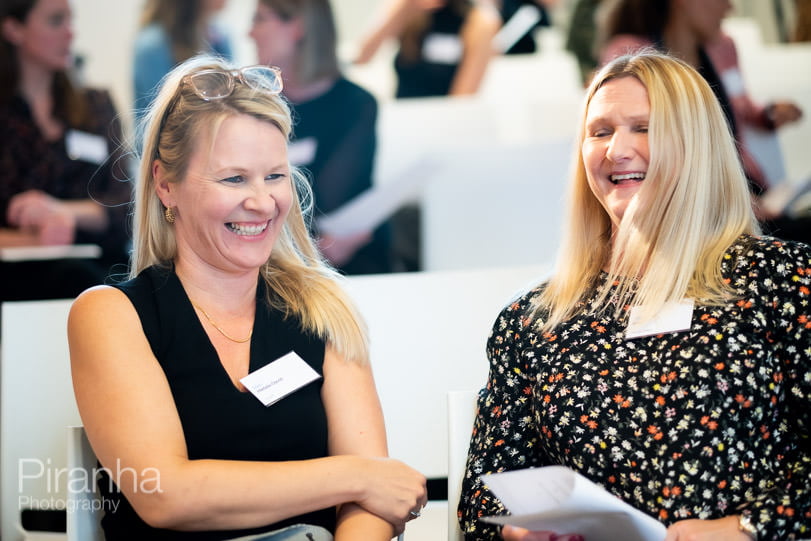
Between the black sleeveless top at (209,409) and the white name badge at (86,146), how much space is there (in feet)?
9.02

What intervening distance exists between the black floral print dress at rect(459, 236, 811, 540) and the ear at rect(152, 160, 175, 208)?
89 cm

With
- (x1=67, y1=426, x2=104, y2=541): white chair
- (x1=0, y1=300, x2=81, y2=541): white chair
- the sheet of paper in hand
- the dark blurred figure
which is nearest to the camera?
the sheet of paper in hand

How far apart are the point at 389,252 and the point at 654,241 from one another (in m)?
2.63

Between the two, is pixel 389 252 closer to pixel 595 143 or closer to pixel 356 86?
pixel 356 86

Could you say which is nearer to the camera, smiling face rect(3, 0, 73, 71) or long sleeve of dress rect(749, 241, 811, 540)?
long sleeve of dress rect(749, 241, 811, 540)

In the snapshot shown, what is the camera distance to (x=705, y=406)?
1653 millimetres

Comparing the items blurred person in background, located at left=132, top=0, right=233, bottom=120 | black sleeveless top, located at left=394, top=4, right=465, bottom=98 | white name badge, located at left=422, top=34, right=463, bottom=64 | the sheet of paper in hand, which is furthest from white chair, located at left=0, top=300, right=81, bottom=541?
white name badge, located at left=422, top=34, right=463, bottom=64

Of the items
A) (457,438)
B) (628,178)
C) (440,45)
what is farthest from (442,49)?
(457,438)

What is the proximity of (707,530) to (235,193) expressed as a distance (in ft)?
3.73

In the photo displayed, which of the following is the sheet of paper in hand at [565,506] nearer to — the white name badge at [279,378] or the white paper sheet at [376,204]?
the white name badge at [279,378]

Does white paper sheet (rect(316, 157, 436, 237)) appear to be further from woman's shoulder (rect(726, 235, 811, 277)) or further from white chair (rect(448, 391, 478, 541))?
woman's shoulder (rect(726, 235, 811, 277))

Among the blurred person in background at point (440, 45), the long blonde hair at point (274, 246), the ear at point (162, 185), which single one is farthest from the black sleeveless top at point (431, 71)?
the ear at point (162, 185)

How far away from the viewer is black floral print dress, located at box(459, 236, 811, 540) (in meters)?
1.62

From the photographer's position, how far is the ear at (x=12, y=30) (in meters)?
4.39
